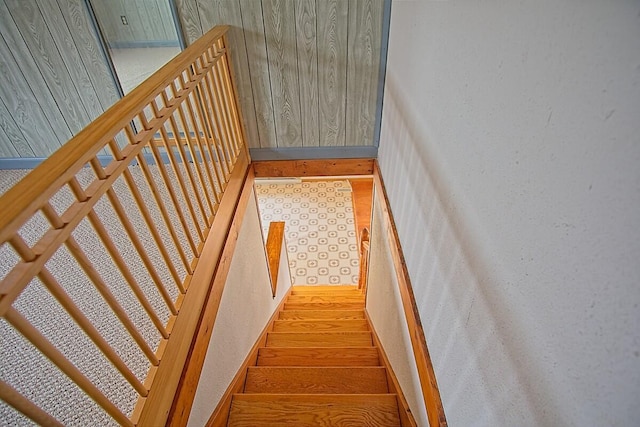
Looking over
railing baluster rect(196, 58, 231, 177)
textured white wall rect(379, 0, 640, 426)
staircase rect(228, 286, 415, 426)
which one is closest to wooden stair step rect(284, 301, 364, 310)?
staircase rect(228, 286, 415, 426)

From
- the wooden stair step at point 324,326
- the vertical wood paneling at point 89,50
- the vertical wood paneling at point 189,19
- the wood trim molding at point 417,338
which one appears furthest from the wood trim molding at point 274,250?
the vertical wood paneling at point 189,19

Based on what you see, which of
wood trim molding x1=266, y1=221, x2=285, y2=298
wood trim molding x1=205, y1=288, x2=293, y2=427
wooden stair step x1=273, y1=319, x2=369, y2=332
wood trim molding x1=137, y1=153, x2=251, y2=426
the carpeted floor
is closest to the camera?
wood trim molding x1=137, y1=153, x2=251, y2=426

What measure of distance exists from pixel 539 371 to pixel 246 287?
1.96m

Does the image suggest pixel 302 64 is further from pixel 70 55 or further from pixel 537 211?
pixel 537 211

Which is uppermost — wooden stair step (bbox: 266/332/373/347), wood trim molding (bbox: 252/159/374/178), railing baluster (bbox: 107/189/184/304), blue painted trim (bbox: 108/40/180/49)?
blue painted trim (bbox: 108/40/180/49)

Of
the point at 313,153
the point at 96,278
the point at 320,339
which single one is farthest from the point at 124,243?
the point at 320,339

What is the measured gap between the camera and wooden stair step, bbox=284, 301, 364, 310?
12.6 ft

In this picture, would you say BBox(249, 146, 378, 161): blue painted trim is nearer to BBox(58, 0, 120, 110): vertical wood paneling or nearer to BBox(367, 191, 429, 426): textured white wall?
BBox(367, 191, 429, 426): textured white wall

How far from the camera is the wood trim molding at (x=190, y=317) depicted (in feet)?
3.58

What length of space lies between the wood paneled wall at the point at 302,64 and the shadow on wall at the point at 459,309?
31.3 inches

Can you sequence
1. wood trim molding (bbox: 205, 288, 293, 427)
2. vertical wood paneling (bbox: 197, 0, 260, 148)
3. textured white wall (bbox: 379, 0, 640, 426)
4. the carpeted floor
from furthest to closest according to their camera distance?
the carpeted floor, vertical wood paneling (bbox: 197, 0, 260, 148), wood trim molding (bbox: 205, 288, 293, 427), textured white wall (bbox: 379, 0, 640, 426)

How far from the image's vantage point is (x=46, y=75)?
2252 millimetres

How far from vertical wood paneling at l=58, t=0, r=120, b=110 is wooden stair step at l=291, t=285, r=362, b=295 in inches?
127

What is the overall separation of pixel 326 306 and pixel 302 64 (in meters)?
2.66
